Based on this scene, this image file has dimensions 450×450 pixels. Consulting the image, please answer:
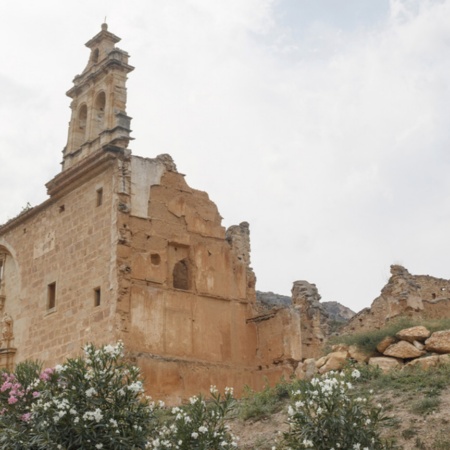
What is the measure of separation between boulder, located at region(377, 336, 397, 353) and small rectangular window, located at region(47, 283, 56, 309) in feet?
29.7

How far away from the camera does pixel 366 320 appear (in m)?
22.0

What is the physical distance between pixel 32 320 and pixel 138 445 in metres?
12.1

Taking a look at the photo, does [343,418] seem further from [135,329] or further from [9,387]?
[135,329]

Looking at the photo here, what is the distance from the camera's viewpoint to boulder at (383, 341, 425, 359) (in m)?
14.1

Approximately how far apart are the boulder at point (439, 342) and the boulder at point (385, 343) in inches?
27.1

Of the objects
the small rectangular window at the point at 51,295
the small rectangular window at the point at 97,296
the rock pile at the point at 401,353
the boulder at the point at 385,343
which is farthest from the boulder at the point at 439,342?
the small rectangular window at the point at 51,295

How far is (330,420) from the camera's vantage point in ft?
28.8

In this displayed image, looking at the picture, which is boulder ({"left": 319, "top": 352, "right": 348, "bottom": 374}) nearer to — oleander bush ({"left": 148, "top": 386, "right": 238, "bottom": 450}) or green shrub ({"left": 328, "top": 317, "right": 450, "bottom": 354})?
green shrub ({"left": 328, "top": 317, "right": 450, "bottom": 354})

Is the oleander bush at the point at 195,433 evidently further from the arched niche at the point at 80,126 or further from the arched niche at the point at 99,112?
the arched niche at the point at 80,126

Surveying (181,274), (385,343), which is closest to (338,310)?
(181,274)

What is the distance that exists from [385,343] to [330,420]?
5995mm

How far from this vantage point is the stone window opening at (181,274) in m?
19.5

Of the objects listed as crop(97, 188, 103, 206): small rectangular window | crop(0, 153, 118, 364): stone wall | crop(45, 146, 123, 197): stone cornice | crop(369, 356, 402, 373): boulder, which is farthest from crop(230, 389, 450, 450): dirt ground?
crop(45, 146, 123, 197): stone cornice

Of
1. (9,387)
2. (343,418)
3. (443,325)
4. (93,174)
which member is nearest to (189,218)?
(93,174)
